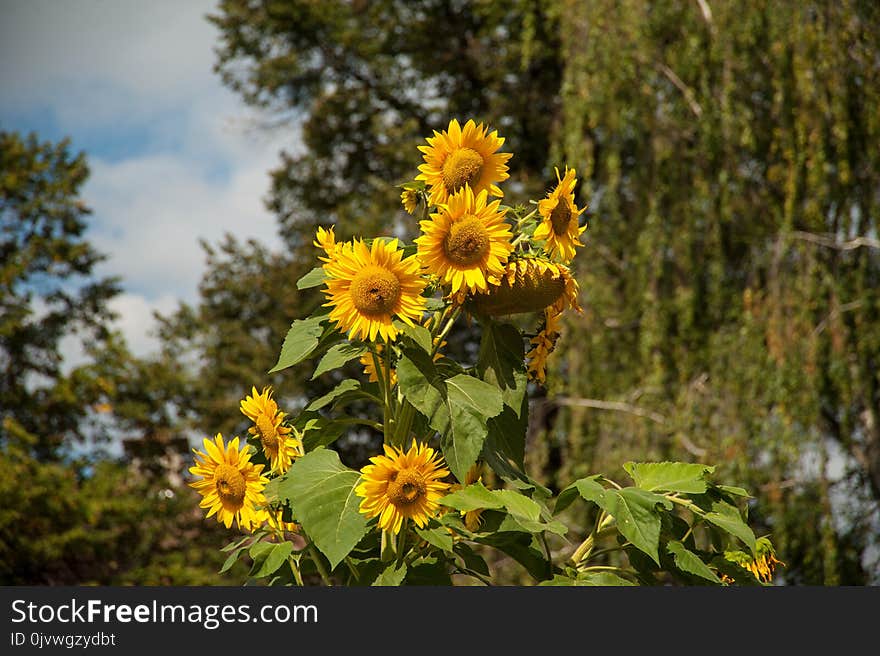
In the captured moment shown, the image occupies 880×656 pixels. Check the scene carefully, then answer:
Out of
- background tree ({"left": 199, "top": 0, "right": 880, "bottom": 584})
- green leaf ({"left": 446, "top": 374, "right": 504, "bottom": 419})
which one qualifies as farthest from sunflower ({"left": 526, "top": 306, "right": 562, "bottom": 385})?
background tree ({"left": 199, "top": 0, "right": 880, "bottom": 584})

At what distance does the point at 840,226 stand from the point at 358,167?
17.4ft

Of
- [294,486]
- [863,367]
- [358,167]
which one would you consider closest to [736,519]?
[294,486]

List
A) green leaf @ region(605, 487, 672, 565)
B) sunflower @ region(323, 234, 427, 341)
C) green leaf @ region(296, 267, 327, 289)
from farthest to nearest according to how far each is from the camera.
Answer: green leaf @ region(296, 267, 327, 289)
sunflower @ region(323, 234, 427, 341)
green leaf @ region(605, 487, 672, 565)

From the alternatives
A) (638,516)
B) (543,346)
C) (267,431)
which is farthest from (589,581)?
(267,431)

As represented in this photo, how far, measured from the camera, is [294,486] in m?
1.07

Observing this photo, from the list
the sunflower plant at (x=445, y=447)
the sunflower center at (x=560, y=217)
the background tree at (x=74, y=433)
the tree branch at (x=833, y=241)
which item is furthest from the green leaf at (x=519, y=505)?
the background tree at (x=74, y=433)

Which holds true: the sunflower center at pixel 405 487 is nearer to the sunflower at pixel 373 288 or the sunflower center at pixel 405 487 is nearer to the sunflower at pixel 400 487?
the sunflower at pixel 400 487

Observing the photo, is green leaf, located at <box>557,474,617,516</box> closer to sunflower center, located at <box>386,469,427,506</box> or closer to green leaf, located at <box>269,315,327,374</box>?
sunflower center, located at <box>386,469,427,506</box>

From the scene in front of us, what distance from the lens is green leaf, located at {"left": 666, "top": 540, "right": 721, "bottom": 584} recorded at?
3.37ft

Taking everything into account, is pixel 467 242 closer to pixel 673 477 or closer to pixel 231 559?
pixel 673 477

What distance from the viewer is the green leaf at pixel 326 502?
103cm

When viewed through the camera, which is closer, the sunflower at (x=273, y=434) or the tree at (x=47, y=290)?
the sunflower at (x=273, y=434)

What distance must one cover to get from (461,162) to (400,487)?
39cm

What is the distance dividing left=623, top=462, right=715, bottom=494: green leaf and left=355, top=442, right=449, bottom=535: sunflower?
9.7 inches
